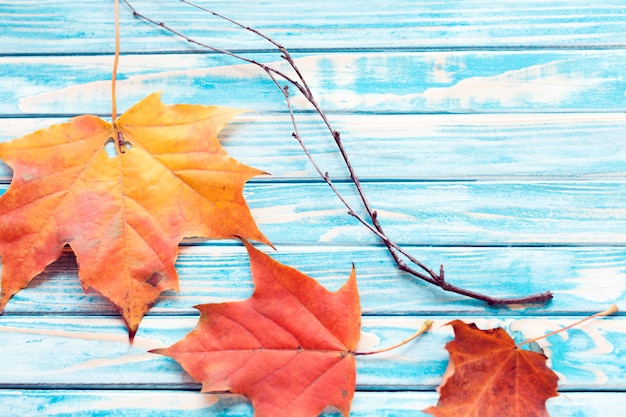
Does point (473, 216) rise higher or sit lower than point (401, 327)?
higher

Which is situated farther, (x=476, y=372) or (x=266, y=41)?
(x=266, y=41)

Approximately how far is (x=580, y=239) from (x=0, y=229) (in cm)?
80

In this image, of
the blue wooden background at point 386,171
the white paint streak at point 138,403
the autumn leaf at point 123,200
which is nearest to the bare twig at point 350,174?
the blue wooden background at point 386,171

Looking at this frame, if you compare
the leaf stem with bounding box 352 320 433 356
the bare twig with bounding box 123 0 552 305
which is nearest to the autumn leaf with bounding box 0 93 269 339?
the bare twig with bounding box 123 0 552 305

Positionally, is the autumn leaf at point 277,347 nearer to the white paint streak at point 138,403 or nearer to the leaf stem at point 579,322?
the white paint streak at point 138,403

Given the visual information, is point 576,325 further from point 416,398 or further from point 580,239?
point 416,398

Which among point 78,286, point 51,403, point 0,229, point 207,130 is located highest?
point 207,130

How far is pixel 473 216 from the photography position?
2.62 feet

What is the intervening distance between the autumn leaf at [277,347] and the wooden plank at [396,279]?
7 centimetres

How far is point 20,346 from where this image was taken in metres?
0.78

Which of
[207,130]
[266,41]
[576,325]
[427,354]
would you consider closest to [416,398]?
[427,354]

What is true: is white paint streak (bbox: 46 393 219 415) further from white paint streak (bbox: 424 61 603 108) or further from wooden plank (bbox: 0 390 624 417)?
white paint streak (bbox: 424 61 603 108)

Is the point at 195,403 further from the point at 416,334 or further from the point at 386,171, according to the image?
the point at 386,171

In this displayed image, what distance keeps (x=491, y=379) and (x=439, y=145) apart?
13.2 inches
